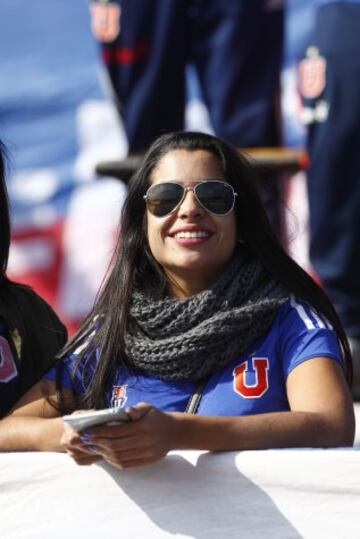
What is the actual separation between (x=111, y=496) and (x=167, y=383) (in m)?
0.44

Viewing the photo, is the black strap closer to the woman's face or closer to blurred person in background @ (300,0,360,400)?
the woman's face

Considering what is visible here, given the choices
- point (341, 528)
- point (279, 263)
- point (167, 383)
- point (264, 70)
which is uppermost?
point (264, 70)

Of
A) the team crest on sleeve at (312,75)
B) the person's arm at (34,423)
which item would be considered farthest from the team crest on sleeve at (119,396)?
the team crest on sleeve at (312,75)

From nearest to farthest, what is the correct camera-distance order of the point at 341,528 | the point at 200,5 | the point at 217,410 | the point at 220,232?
the point at 341,528
the point at 217,410
the point at 220,232
the point at 200,5

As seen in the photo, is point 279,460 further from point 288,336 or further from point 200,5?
point 200,5

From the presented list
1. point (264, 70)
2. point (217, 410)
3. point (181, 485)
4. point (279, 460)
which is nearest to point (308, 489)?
point (279, 460)

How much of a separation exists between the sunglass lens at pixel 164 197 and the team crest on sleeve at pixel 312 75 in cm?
231

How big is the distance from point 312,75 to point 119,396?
261 centimetres

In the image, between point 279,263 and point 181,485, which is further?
point 279,263

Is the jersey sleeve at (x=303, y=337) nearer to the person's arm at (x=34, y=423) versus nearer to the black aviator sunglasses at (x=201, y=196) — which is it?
the black aviator sunglasses at (x=201, y=196)

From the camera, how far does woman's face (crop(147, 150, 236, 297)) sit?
2.68 meters

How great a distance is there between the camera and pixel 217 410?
99.3 inches

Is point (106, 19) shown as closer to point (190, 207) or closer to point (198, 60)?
point (198, 60)

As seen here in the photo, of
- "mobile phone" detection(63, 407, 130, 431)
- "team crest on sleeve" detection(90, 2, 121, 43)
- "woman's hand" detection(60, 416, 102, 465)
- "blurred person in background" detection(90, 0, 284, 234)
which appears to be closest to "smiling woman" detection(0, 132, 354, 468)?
"woman's hand" detection(60, 416, 102, 465)
